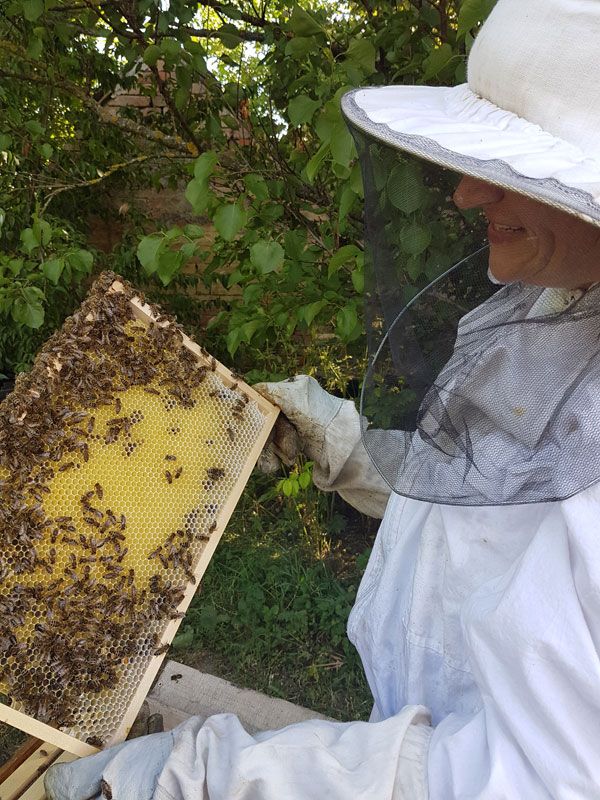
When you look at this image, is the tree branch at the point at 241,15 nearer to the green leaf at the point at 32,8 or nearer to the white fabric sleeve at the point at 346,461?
the green leaf at the point at 32,8

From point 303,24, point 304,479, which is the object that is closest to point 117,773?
point 304,479

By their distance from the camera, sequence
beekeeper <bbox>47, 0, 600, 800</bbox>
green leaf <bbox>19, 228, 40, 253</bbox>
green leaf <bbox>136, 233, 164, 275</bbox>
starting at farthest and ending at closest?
green leaf <bbox>19, 228, 40, 253</bbox>
green leaf <bbox>136, 233, 164, 275</bbox>
beekeeper <bbox>47, 0, 600, 800</bbox>

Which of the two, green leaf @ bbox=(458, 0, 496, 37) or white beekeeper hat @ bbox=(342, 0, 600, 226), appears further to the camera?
green leaf @ bbox=(458, 0, 496, 37)

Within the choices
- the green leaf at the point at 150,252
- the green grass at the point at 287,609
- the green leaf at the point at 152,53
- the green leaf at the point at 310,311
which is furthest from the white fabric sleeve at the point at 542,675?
the green grass at the point at 287,609

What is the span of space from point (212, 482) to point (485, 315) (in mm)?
888

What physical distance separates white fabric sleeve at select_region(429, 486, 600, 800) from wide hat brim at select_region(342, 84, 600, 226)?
1.56ft

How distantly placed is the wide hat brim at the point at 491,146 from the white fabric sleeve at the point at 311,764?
3.23ft

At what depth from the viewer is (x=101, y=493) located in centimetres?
166

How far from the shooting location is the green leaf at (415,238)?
1.56 meters

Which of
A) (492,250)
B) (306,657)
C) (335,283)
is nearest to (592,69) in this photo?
(492,250)

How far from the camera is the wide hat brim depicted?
83 centimetres

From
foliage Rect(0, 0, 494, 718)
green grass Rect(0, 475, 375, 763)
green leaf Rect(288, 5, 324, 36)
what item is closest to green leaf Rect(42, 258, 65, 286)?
foliage Rect(0, 0, 494, 718)

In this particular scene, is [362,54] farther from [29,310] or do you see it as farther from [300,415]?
[29,310]

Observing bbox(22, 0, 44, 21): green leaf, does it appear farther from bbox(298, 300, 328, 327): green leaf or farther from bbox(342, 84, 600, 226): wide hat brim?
bbox(342, 84, 600, 226): wide hat brim
